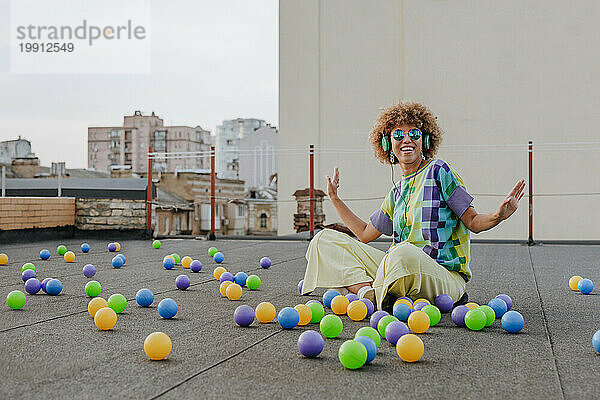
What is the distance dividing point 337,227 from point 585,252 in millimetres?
3375

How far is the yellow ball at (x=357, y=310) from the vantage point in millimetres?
2684

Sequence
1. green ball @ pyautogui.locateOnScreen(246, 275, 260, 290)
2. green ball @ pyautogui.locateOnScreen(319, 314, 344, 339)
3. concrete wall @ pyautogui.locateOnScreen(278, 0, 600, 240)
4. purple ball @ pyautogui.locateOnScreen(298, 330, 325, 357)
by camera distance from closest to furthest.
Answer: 1. purple ball @ pyautogui.locateOnScreen(298, 330, 325, 357)
2. green ball @ pyautogui.locateOnScreen(319, 314, 344, 339)
3. green ball @ pyautogui.locateOnScreen(246, 275, 260, 290)
4. concrete wall @ pyautogui.locateOnScreen(278, 0, 600, 240)

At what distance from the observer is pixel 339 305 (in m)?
2.82

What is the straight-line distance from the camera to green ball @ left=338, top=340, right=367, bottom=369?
184cm

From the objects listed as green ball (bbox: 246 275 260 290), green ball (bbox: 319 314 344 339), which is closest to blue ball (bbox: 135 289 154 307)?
green ball (bbox: 246 275 260 290)

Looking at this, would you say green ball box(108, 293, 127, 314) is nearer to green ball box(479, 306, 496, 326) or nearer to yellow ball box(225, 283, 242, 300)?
yellow ball box(225, 283, 242, 300)

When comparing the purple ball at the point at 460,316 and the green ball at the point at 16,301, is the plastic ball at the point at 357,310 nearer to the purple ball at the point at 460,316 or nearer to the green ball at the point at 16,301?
the purple ball at the point at 460,316

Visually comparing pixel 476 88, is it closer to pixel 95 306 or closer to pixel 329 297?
pixel 329 297

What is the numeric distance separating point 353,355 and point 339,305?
98 cm

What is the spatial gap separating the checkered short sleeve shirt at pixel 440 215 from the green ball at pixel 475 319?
48cm

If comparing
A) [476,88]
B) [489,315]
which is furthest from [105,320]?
[476,88]

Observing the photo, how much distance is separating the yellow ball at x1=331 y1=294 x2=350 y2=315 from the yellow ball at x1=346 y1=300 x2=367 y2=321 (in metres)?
0.11

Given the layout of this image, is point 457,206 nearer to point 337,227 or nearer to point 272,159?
point 337,227

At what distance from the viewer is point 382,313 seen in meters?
2.54
